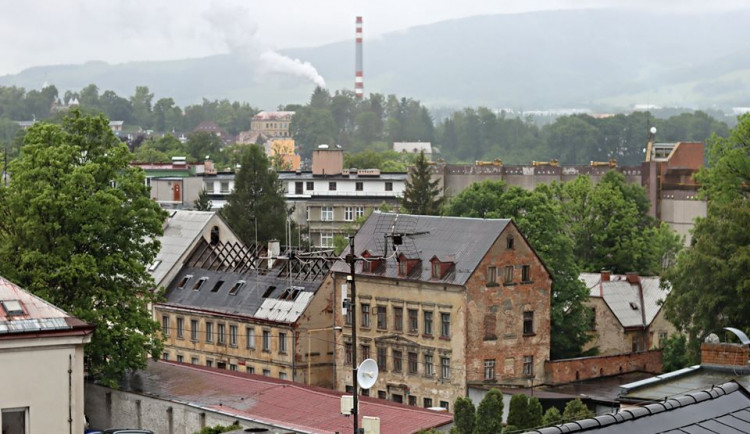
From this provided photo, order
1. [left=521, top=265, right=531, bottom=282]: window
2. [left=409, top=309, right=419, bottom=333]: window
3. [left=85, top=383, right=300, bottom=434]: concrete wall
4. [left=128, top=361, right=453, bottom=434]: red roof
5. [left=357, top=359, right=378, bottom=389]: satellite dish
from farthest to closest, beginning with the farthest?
[left=521, top=265, right=531, bottom=282]: window, [left=409, top=309, right=419, bottom=333]: window, [left=85, top=383, right=300, bottom=434]: concrete wall, [left=128, top=361, right=453, bottom=434]: red roof, [left=357, top=359, right=378, bottom=389]: satellite dish

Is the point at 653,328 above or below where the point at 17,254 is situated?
below

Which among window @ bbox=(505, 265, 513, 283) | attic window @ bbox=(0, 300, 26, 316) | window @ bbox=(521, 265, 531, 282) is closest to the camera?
attic window @ bbox=(0, 300, 26, 316)

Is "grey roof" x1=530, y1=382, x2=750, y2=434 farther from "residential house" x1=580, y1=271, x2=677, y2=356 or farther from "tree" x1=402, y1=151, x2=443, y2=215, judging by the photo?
"tree" x1=402, y1=151, x2=443, y2=215

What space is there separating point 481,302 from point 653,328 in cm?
1891

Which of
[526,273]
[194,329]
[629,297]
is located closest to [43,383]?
[526,273]

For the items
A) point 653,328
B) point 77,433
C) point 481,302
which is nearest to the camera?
point 77,433

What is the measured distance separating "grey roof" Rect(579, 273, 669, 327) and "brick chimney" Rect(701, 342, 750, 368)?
39.9 meters

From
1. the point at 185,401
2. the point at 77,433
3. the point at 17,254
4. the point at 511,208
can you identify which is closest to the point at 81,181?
the point at 17,254

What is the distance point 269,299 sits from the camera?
254 ft

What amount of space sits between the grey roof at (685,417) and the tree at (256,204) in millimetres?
84834

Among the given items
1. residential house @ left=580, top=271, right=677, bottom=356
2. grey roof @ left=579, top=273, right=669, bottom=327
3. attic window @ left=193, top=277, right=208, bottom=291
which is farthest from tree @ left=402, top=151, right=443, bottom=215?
attic window @ left=193, top=277, right=208, bottom=291

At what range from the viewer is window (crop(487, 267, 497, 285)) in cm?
6825

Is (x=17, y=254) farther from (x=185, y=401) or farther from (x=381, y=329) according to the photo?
(x=381, y=329)

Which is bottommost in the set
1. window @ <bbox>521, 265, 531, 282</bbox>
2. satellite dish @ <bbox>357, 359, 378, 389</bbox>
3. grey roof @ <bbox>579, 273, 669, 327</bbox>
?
grey roof @ <bbox>579, 273, 669, 327</bbox>
